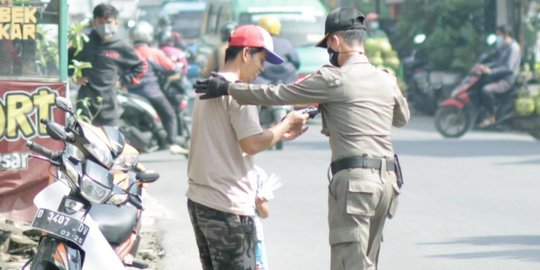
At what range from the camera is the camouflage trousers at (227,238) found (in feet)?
21.8

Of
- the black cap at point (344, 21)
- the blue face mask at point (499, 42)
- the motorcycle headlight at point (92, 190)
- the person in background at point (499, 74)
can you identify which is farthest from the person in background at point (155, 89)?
the black cap at point (344, 21)

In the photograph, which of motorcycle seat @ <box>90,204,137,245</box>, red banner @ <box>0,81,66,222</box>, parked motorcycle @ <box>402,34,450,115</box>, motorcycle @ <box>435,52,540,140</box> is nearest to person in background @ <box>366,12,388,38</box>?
parked motorcycle @ <box>402,34,450,115</box>

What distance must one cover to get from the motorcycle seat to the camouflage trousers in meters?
0.72

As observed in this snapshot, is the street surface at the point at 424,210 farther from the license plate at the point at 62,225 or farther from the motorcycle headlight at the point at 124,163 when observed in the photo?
the license plate at the point at 62,225

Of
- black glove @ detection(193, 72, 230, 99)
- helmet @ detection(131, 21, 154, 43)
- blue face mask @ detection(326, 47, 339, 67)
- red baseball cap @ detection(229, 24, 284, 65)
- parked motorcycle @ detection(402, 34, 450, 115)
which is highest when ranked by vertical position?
red baseball cap @ detection(229, 24, 284, 65)

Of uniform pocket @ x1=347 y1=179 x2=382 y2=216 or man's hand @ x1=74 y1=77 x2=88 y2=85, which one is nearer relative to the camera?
uniform pocket @ x1=347 y1=179 x2=382 y2=216

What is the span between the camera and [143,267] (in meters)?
7.79

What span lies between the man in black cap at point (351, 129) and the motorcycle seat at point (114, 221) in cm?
105

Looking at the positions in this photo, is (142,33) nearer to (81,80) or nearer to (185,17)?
(81,80)

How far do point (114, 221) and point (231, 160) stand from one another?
3.12 feet

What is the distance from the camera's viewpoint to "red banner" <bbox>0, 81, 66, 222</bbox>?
33.7 feet

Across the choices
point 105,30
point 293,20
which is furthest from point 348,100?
point 293,20

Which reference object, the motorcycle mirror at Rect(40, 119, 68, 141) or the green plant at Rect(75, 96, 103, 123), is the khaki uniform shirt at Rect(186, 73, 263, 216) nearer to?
the motorcycle mirror at Rect(40, 119, 68, 141)

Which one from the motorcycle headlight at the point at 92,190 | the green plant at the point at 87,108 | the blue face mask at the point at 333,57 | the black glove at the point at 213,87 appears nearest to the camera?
the black glove at the point at 213,87
